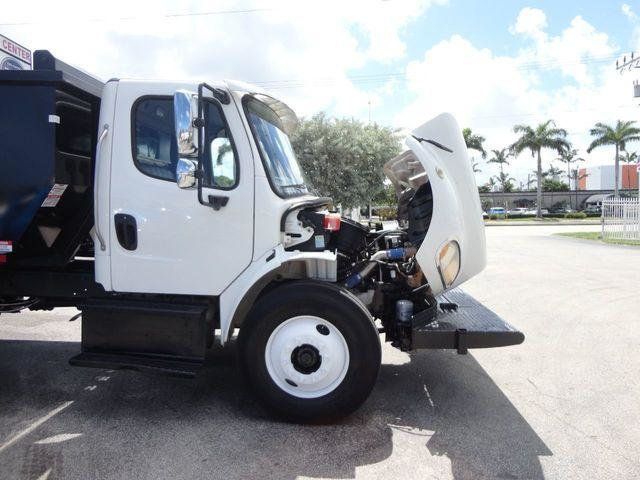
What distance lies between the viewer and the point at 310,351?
3.90m

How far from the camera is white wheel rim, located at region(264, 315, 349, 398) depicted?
12.8 feet

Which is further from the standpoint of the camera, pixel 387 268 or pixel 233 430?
pixel 387 268

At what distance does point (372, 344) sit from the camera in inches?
151

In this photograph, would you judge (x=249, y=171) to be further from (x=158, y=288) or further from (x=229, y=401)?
(x=229, y=401)

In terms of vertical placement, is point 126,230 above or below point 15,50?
below

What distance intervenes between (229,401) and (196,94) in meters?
2.48

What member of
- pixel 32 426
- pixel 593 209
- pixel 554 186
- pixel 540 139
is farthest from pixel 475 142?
pixel 32 426

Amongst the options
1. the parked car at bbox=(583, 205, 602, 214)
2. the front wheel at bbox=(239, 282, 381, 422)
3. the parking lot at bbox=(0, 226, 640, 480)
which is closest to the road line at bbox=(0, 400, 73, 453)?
the parking lot at bbox=(0, 226, 640, 480)

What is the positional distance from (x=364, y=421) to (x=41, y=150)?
3.27 m

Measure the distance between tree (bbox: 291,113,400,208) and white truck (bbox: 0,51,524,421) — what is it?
17.1m

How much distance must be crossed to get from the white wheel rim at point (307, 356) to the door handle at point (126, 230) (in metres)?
1.30

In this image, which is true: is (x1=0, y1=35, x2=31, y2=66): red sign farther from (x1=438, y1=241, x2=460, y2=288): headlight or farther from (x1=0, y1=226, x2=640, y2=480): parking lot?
(x1=438, y1=241, x2=460, y2=288): headlight

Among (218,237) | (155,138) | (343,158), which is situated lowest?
(218,237)

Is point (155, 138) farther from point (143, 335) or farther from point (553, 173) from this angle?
point (553, 173)
